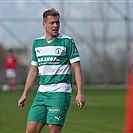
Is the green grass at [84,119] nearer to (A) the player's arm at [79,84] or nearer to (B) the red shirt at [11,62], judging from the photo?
(A) the player's arm at [79,84]

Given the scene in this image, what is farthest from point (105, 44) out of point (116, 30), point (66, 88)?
point (66, 88)

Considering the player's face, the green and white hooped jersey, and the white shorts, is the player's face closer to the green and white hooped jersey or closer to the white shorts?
the green and white hooped jersey

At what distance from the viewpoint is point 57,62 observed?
819 centimetres

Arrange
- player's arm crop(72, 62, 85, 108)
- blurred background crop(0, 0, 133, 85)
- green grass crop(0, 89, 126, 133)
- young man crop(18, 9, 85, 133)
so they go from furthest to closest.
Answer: blurred background crop(0, 0, 133, 85) → green grass crop(0, 89, 126, 133) → young man crop(18, 9, 85, 133) → player's arm crop(72, 62, 85, 108)

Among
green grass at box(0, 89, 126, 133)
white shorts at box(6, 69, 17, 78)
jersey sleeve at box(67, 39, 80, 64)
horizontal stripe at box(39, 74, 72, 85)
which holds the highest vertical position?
jersey sleeve at box(67, 39, 80, 64)

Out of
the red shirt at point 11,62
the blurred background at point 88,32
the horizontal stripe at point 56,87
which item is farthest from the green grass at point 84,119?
the blurred background at point 88,32

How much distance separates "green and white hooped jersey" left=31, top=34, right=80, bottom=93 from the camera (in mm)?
8172

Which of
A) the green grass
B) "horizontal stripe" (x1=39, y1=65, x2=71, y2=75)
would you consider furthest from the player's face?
the green grass

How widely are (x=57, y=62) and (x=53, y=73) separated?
15 cm

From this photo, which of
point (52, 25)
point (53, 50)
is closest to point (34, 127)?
point (53, 50)

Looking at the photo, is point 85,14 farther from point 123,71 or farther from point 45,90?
point 45,90

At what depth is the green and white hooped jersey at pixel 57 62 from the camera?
8.17 m

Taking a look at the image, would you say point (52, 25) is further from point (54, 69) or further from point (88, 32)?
point (88, 32)

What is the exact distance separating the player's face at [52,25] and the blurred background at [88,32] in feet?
88.3
